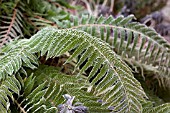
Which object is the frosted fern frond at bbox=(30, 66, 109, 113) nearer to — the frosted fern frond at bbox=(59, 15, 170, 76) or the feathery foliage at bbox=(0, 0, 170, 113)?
the feathery foliage at bbox=(0, 0, 170, 113)

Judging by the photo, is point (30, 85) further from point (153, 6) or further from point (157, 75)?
point (153, 6)

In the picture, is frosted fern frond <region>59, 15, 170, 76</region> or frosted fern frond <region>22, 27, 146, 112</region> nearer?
frosted fern frond <region>22, 27, 146, 112</region>

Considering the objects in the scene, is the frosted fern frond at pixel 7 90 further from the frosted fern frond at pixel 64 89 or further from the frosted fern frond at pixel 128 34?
the frosted fern frond at pixel 128 34

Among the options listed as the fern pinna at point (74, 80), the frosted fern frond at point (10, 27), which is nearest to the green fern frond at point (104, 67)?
the fern pinna at point (74, 80)

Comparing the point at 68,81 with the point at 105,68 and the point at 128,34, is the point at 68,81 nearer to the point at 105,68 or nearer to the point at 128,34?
the point at 105,68

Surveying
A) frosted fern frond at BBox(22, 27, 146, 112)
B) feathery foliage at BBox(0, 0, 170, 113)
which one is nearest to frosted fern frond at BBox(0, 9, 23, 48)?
feathery foliage at BBox(0, 0, 170, 113)

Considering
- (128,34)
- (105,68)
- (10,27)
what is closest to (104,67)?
(105,68)

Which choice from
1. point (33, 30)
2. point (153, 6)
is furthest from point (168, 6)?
point (33, 30)
